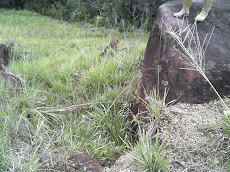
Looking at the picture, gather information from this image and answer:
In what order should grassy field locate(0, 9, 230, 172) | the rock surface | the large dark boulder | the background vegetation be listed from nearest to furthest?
1. grassy field locate(0, 9, 230, 172)
2. the large dark boulder
3. the rock surface
4. the background vegetation

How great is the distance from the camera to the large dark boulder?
1.80 metres

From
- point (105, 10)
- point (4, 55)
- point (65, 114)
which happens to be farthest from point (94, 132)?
point (105, 10)

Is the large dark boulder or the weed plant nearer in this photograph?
the weed plant

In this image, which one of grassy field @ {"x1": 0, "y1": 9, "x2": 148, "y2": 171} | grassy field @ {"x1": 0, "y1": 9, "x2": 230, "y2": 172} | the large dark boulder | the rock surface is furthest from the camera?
the rock surface

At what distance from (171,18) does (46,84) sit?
6.04ft

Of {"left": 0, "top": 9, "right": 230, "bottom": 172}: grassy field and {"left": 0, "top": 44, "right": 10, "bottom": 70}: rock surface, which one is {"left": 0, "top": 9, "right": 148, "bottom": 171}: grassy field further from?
{"left": 0, "top": 44, "right": 10, "bottom": 70}: rock surface

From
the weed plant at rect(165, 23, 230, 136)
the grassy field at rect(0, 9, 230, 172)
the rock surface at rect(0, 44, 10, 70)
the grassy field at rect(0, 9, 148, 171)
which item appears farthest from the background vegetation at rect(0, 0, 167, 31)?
the weed plant at rect(165, 23, 230, 136)

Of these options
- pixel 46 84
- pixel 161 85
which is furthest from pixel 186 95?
pixel 46 84

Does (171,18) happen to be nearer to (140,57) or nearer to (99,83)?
(140,57)

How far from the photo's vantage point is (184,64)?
1.89 m

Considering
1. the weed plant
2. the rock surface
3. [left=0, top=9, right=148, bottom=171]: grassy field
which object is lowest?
[left=0, top=9, right=148, bottom=171]: grassy field

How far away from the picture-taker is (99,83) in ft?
8.54

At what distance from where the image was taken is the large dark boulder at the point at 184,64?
1798 millimetres

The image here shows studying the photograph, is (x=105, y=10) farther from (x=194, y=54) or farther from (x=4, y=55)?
(x=194, y=54)
